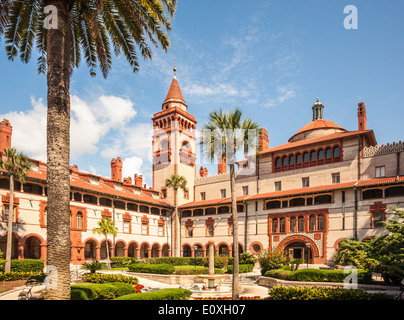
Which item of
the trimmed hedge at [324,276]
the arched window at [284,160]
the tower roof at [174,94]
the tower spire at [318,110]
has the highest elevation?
the tower roof at [174,94]

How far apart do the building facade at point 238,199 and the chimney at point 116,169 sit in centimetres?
17

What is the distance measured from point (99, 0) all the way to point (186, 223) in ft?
140

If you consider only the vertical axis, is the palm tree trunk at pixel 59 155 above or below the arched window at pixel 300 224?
above

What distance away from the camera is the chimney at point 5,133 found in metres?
36.0

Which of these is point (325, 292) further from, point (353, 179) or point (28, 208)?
point (28, 208)

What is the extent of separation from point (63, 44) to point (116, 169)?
136ft

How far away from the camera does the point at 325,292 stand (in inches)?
627

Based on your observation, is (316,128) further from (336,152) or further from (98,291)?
(98,291)

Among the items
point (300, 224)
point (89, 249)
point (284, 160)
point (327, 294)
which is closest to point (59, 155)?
point (327, 294)

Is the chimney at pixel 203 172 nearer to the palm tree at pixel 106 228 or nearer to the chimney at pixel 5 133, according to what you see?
the palm tree at pixel 106 228

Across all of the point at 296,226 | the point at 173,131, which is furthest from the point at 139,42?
the point at 173,131

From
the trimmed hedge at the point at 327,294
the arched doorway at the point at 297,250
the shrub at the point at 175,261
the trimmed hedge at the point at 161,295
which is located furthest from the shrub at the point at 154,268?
the arched doorway at the point at 297,250

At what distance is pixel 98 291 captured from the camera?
17422 millimetres

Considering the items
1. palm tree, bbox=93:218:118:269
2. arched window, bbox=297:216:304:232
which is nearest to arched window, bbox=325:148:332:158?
arched window, bbox=297:216:304:232
